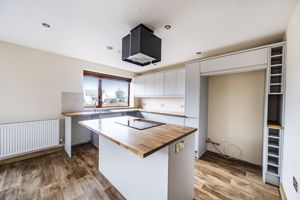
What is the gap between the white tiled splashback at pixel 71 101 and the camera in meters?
3.04

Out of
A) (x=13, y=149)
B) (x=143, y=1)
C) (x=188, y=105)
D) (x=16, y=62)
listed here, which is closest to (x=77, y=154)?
(x=13, y=149)

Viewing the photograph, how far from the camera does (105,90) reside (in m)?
3.93

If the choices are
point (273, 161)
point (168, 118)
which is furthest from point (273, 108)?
point (168, 118)

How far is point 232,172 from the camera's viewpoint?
2.17 m

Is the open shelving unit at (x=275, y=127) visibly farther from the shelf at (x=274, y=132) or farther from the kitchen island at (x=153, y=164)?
the kitchen island at (x=153, y=164)

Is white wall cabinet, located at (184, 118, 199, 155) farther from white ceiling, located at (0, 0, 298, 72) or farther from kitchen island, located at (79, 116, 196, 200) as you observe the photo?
white ceiling, located at (0, 0, 298, 72)

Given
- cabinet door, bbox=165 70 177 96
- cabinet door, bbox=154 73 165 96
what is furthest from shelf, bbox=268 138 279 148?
cabinet door, bbox=154 73 165 96

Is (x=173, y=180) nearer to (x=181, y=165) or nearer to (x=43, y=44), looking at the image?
(x=181, y=165)

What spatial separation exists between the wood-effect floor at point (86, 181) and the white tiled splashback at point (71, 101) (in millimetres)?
1160

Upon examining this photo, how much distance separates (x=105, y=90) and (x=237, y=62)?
353 cm

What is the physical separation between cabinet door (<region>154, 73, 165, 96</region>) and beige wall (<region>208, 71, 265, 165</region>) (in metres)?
1.29

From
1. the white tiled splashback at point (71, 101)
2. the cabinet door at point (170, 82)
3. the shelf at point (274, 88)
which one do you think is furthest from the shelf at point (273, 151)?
the white tiled splashback at point (71, 101)

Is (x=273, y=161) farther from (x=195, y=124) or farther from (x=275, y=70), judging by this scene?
(x=275, y=70)

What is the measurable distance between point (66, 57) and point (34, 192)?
110 inches
